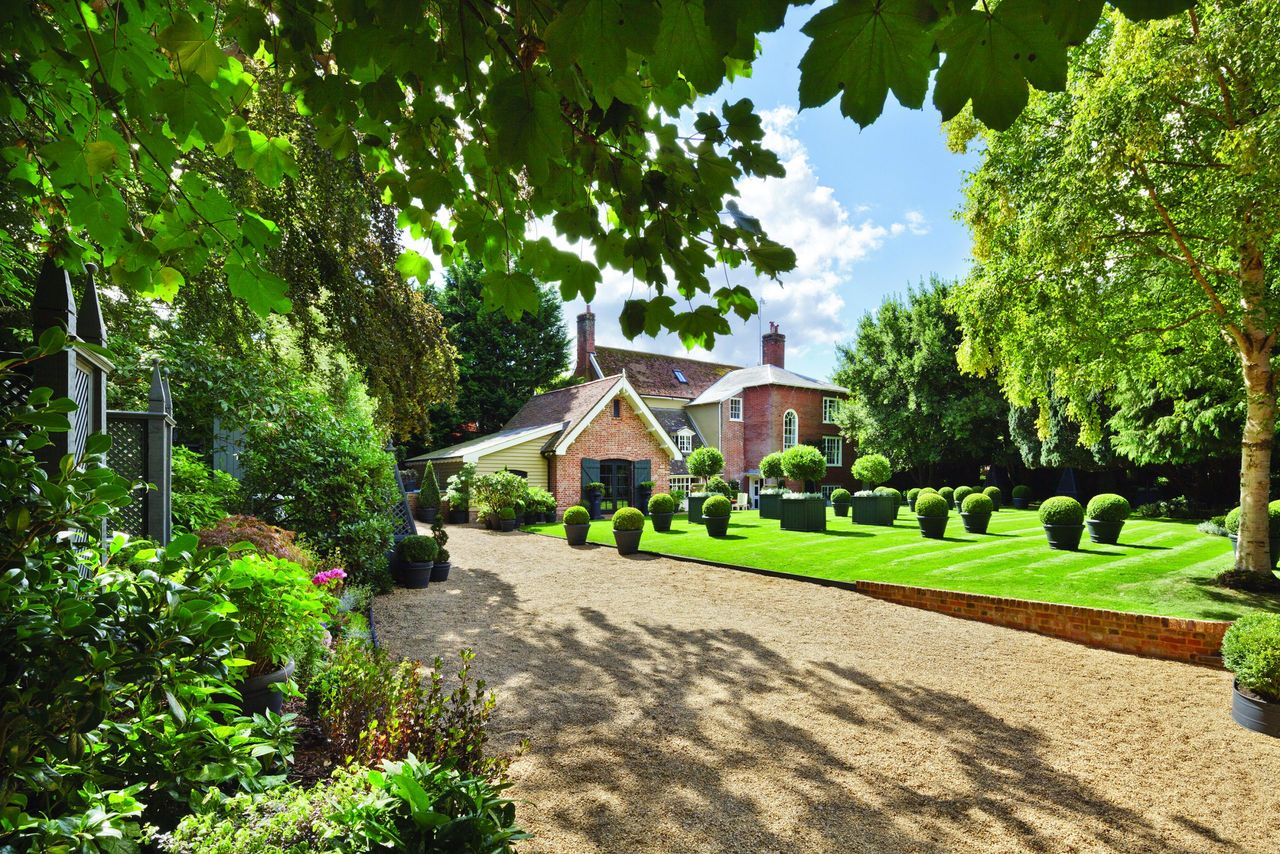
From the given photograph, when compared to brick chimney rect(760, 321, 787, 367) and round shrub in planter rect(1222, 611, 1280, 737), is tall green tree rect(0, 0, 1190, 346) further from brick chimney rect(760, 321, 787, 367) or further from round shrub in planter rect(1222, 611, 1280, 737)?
brick chimney rect(760, 321, 787, 367)

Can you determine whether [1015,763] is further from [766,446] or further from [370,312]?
[766,446]

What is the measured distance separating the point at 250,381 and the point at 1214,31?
12.3m

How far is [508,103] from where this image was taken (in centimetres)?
155

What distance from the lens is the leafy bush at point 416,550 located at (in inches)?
398

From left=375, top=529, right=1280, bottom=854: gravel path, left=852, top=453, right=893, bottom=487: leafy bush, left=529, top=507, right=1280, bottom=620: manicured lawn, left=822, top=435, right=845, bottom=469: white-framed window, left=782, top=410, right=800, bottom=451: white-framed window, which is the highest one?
left=782, top=410, right=800, bottom=451: white-framed window

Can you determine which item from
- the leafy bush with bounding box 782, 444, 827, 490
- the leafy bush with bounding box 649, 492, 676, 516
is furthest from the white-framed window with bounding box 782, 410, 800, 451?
the leafy bush with bounding box 649, 492, 676, 516

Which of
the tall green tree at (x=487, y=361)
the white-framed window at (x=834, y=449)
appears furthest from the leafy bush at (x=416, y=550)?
the white-framed window at (x=834, y=449)

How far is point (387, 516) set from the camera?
9438 mm

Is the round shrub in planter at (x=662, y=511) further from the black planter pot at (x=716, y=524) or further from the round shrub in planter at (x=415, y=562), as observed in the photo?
the round shrub in planter at (x=415, y=562)

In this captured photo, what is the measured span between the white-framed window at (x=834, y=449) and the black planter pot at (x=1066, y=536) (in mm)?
20409

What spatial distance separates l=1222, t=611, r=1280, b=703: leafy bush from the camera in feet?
16.4

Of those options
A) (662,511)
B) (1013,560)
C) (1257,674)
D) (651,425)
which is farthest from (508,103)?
(651,425)

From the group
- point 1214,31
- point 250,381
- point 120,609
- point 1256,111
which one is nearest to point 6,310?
point 250,381

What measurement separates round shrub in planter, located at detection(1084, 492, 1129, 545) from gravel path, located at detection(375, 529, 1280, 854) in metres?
6.21
